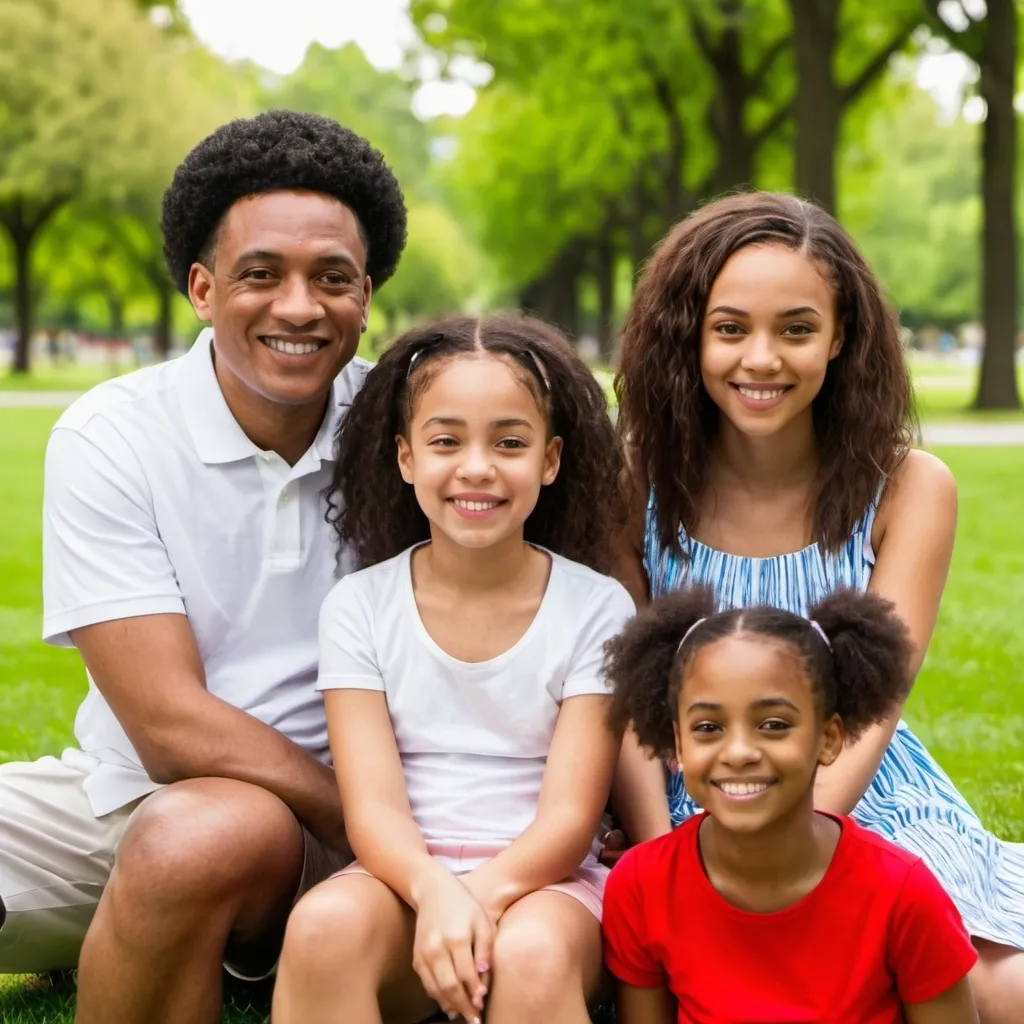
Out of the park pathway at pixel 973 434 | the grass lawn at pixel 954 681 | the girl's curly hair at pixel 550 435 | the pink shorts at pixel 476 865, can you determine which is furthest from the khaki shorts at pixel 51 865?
the park pathway at pixel 973 434

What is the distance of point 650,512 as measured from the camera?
3.58 meters

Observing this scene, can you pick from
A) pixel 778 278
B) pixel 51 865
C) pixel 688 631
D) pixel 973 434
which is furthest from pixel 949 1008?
pixel 973 434

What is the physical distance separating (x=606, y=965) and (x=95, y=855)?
1.19m

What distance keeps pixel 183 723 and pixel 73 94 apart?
32.9 meters

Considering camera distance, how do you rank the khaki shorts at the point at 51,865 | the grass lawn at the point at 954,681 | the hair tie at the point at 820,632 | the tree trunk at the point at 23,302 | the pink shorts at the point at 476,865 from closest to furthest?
the hair tie at the point at 820,632
the pink shorts at the point at 476,865
the khaki shorts at the point at 51,865
the grass lawn at the point at 954,681
the tree trunk at the point at 23,302

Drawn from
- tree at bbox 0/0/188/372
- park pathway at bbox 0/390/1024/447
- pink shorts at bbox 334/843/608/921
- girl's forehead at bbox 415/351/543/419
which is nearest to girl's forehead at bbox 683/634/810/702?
pink shorts at bbox 334/843/608/921

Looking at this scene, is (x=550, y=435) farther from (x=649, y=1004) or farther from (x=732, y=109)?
(x=732, y=109)

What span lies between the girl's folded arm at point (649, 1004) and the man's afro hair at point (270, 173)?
181cm

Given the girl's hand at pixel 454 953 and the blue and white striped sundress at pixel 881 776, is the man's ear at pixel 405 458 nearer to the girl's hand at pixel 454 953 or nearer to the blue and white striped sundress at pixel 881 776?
the blue and white striped sundress at pixel 881 776

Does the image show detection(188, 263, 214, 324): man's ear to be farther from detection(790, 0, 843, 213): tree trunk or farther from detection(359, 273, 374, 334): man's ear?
detection(790, 0, 843, 213): tree trunk

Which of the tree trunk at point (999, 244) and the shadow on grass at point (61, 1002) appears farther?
the tree trunk at point (999, 244)

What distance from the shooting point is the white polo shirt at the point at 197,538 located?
324 centimetres

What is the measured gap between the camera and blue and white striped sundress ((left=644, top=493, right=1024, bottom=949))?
3174 millimetres

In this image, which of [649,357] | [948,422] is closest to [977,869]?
[649,357]
